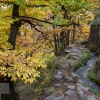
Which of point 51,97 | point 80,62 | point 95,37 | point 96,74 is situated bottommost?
point 51,97

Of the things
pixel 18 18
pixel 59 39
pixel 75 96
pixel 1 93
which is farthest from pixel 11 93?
pixel 59 39

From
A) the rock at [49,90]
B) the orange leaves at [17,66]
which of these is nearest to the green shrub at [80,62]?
the rock at [49,90]

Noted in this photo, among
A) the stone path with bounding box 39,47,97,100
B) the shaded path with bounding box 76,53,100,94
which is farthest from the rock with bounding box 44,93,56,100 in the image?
the shaded path with bounding box 76,53,100,94

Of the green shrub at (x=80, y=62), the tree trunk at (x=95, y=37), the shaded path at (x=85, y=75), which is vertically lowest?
the shaded path at (x=85, y=75)

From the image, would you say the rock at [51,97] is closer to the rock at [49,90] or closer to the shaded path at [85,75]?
the rock at [49,90]

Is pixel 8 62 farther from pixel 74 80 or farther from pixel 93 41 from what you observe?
pixel 93 41

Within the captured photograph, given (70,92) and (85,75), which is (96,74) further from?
(70,92)

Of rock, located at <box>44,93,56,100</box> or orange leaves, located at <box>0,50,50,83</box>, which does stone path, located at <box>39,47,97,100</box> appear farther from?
orange leaves, located at <box>0,50,50,83</box>

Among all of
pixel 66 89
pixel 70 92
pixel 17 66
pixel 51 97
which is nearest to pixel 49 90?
pixel 51 97

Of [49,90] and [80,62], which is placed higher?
[80,62]

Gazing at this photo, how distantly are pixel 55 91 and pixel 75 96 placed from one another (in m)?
0.84

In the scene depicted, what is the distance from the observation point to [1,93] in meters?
6.42

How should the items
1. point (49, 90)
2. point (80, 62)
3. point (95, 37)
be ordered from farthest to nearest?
point (95, 37)
point (80, 62)
point (49, 90)

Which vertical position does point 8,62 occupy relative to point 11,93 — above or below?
above
